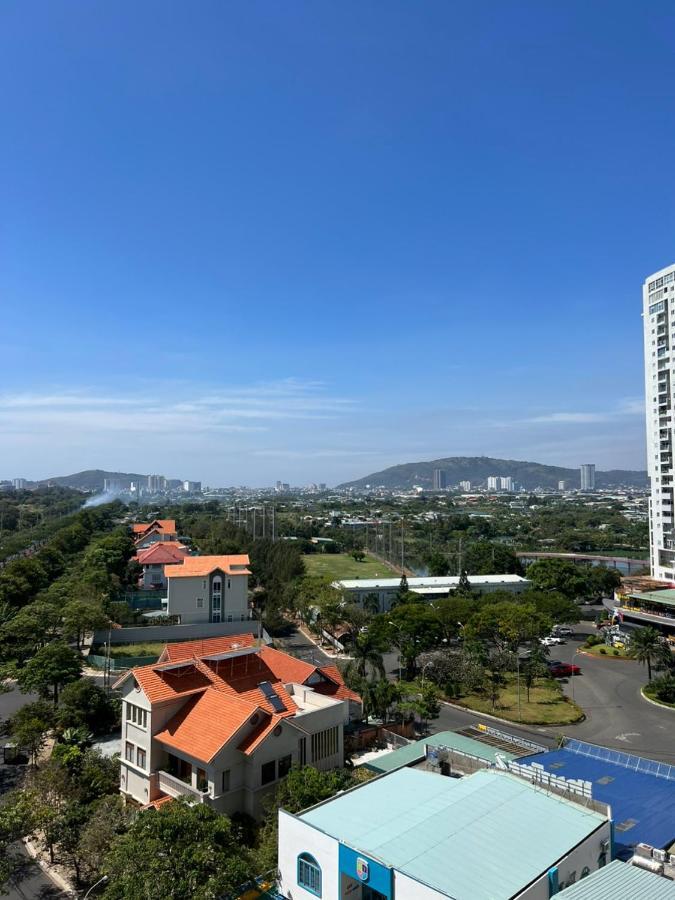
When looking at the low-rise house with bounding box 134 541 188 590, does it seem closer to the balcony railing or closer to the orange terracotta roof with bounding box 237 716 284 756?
the balcony railing

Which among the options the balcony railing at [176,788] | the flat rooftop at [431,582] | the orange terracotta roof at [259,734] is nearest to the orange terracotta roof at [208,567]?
the flat rooftop at [431,582]

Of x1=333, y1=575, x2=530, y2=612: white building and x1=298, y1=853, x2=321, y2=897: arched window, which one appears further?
x1=333, y1=575, x2=530, y2=612: white building

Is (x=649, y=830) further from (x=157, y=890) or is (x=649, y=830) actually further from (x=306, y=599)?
(x=306, y=599)

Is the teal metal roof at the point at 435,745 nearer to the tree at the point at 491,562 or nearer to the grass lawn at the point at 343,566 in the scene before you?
the tree at the point at 491,562

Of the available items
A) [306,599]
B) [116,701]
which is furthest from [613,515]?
[116,701]

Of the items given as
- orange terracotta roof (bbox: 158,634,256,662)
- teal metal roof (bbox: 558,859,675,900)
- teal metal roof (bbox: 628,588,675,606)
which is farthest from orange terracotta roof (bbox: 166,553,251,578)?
teal metal roof (bbox: 558,859,675,900)
